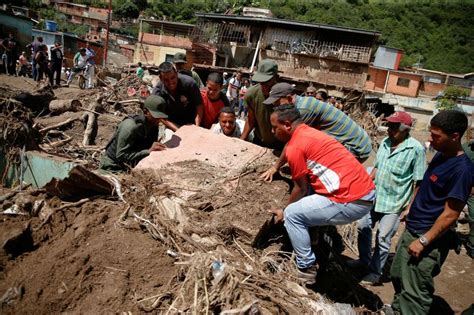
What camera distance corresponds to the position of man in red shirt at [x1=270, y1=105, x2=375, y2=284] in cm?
284

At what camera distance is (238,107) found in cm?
1456

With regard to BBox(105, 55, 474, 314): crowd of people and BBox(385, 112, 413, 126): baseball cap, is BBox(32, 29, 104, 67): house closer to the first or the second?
BBox(105, 55, 474, 314): crowd of people

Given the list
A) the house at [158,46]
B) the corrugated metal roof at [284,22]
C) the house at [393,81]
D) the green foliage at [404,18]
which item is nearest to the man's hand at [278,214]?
the corrugated metal roof at [284,22]

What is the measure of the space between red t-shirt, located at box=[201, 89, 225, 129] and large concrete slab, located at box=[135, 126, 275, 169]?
0.71 metres

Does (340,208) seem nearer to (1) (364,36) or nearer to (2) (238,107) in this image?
(2) (238,107)

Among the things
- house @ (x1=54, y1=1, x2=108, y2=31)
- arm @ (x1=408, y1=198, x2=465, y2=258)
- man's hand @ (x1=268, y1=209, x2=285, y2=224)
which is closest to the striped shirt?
man's hand @ (x1=268, y1=209, x2=285, y2=224)

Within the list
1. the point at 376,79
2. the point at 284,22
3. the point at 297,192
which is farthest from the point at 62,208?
the point at 376,79

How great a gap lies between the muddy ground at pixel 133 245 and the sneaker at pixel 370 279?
122 millimetres

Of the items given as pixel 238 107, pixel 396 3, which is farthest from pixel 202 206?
pixel 396 3

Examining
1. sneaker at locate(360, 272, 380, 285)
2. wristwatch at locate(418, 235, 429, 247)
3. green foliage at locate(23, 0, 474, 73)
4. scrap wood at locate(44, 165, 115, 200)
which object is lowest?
sneaker at locate(360, 272, 380, 285)

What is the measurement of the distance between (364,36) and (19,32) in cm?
2262

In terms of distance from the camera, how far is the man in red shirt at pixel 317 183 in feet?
9.30

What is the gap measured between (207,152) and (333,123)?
1.40 metres

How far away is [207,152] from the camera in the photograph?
12.6 ft
